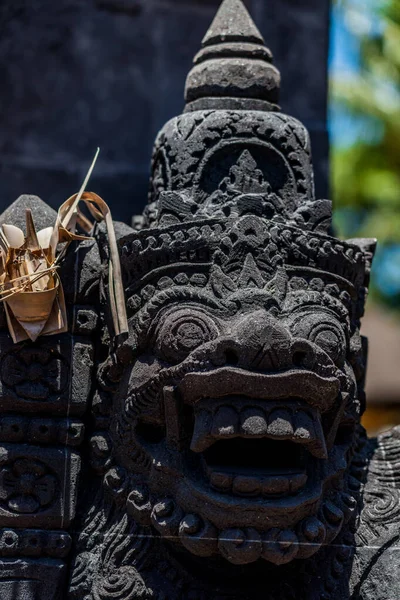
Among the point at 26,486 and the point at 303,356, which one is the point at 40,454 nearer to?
the point at 26,486

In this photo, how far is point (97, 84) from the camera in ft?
18.5

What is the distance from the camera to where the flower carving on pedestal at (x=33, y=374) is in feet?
12.5

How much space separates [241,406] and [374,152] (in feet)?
36.4

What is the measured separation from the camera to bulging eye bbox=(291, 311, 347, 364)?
361 cm

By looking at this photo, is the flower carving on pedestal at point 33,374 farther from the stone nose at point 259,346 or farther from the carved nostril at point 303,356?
the carved nostril at point 303,356

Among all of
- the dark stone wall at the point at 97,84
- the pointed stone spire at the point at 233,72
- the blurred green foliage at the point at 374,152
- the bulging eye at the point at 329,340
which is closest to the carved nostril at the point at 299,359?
the bulging eye at the point at 329,340

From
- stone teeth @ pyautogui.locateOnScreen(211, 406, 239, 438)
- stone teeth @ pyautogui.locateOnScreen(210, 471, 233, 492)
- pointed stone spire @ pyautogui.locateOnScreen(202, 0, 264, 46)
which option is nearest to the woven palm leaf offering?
stone teeth @ pyautogui.locateOnScreen(211, 406, 239, 438)

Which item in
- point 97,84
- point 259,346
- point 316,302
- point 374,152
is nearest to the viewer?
point 259,346

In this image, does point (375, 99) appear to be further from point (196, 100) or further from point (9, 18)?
point (196, 100)

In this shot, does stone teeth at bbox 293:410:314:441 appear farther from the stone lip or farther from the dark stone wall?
the dark stone wall

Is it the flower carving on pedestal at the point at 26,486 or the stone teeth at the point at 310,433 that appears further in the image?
the flower carving on pedestal at the point at 26,486

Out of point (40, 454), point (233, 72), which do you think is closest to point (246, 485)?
point (40, 454)

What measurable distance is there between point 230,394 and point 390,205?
426 inches

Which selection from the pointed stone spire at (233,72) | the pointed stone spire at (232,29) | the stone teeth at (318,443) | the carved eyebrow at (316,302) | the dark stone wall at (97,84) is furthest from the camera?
the dark stone wall at (97,84)
